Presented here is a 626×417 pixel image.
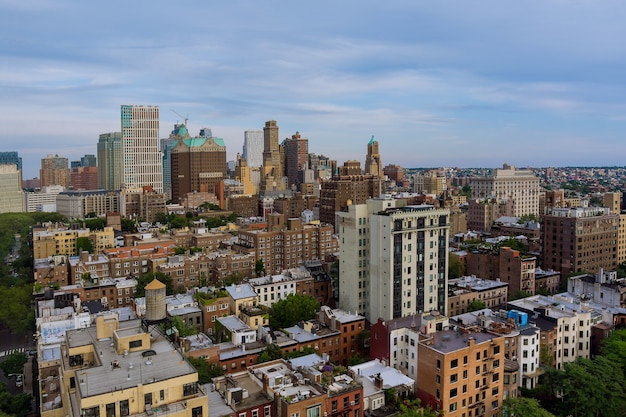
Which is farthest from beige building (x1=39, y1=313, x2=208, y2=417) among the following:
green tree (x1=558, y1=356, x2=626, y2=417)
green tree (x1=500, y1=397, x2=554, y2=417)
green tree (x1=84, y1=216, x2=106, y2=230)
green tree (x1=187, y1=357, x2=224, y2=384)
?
green tree (x1=84, y1=216, x2=106, y2=230)

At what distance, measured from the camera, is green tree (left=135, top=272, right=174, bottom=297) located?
100938 mm

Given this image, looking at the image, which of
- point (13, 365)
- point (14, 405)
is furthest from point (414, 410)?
point (13, 365)

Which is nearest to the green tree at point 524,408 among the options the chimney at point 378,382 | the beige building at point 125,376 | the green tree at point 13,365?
the chimney at point 378,382

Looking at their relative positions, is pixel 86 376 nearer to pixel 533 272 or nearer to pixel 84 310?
pixel 84 310

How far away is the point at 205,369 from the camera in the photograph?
58094 mm

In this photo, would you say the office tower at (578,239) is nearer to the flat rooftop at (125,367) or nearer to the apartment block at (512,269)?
the apartment block at (512,269)

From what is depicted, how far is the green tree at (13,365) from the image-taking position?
7306cm

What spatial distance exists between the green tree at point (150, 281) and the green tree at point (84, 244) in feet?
129

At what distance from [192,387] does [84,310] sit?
1760 inches

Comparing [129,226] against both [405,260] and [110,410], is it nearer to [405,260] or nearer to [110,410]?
[405,260]

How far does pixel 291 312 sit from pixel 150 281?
1432 inches

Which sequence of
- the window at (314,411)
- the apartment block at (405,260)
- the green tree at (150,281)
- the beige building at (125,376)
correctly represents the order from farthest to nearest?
the green tree at (150,281), the apartment block at (405,260), the window at (314,411), the beige building at (125,376)

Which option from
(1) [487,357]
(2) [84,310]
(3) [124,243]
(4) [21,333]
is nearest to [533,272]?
(1) [487,357]

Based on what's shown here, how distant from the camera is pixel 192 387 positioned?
38.3 metres
